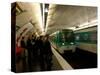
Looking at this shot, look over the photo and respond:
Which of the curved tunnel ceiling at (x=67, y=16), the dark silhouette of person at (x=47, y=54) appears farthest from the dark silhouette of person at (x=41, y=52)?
the curved tunnel ceiling at (x=67, y=16)

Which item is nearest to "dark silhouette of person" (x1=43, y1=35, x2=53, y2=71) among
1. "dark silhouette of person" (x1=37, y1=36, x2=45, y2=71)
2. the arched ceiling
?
"dark silhouette of person" (x1=37, y1=36, x2=45, y2=71)

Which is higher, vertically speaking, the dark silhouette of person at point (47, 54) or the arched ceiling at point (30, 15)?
the arched ceiling at point (30, 15)

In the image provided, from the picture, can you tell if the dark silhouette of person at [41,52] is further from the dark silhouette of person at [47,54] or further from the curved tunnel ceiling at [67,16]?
the curved tunnel ceiling at [67,16]

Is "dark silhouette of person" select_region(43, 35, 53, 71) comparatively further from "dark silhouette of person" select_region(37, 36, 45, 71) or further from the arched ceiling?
the arched ceiling

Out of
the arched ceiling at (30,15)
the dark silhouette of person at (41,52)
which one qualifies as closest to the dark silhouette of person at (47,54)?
the dark silhouette of person at (41,52)

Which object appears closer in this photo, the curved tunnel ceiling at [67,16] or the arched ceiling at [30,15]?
the arched ceiling at [30,15]

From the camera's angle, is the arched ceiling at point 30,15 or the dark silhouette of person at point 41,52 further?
the dark silhouette of person at point 41,52

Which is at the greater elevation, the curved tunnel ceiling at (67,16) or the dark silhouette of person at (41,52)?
the curved tunnel ceiling at (67,16)

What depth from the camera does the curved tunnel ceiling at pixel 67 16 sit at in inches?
100

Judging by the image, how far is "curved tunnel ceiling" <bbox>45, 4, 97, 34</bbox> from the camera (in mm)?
2547

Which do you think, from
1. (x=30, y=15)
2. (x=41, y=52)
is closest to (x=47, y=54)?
(x=41, y=52)

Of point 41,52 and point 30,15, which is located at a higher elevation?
point 30,15

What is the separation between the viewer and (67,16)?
263 centimetres

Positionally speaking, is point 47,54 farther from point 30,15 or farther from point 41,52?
point 30,15
